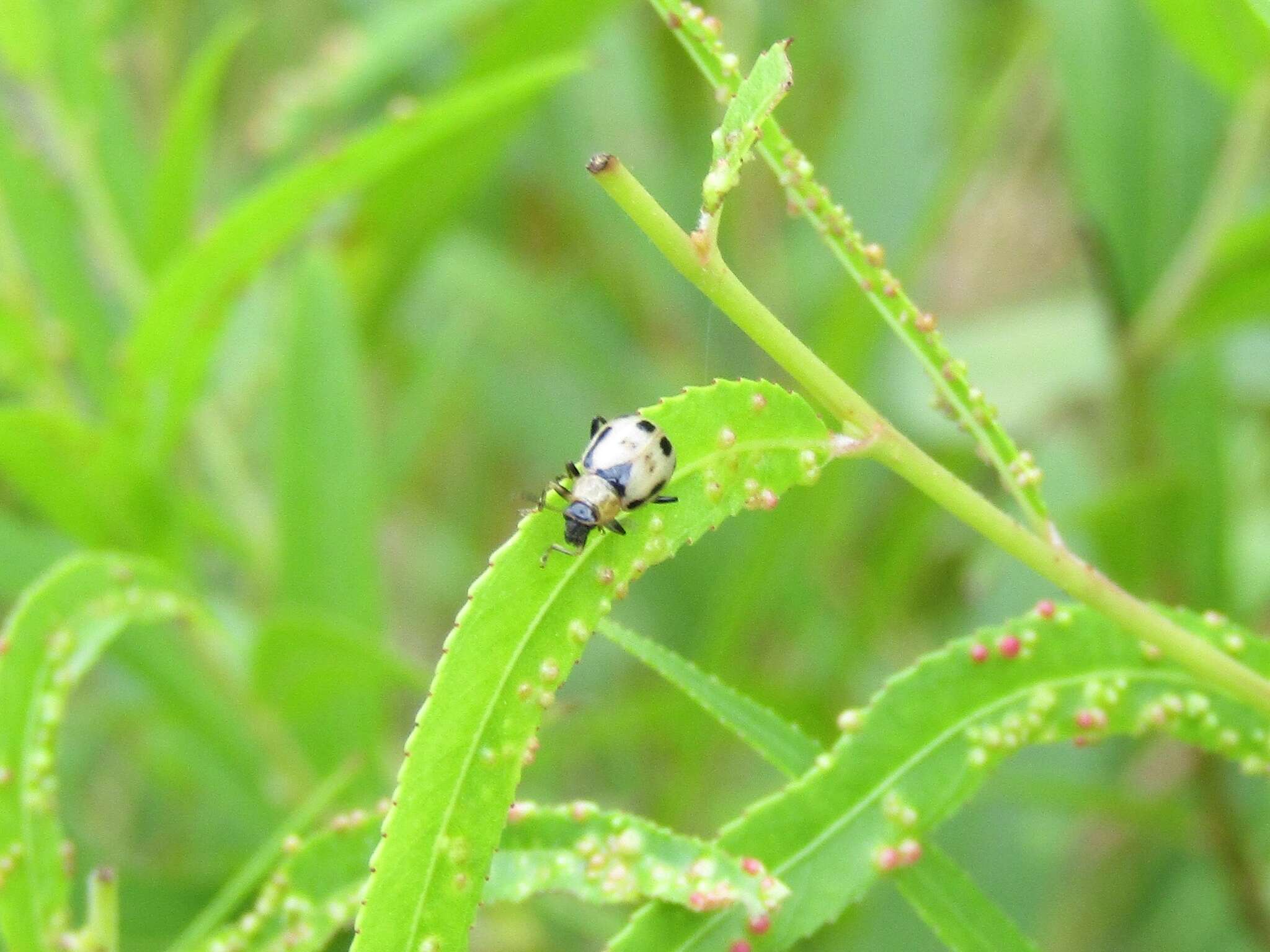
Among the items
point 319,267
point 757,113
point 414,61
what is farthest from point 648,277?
point 757,113

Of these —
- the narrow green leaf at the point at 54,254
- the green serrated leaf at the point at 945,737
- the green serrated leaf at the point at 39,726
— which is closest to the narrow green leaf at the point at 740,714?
the green serrated leaf at the point at 945,737

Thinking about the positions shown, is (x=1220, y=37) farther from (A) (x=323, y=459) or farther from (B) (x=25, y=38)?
(B) (x=25, y=38)

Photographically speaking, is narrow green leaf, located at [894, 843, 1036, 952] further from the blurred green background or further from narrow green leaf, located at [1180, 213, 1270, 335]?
narrow green leaf, located at [1180, 213, 1270, 335]

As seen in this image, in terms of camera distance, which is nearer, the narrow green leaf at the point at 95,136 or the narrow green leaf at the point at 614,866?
the narrow green leaf at the point at 614,866

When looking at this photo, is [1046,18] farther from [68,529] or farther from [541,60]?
[68,529]

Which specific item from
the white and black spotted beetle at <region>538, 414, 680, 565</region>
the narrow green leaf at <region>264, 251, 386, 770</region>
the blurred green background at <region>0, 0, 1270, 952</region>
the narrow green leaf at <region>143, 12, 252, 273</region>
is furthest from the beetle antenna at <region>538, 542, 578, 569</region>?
the narrow green leaf at <region>143, 12, 252, 273</region>

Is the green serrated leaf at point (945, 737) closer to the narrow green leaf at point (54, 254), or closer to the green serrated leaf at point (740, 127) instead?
the green serrated leaf at point (740, 127)
